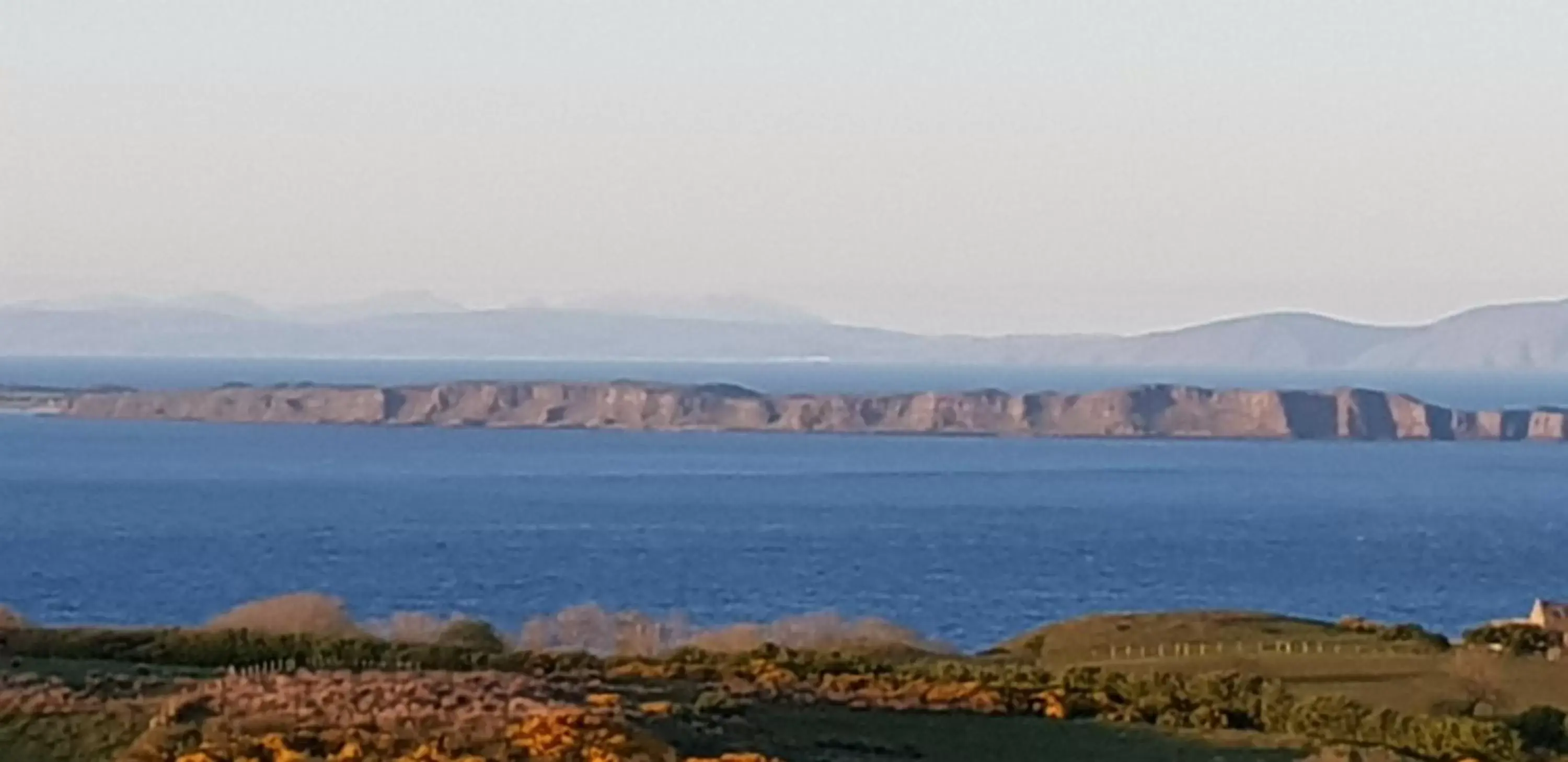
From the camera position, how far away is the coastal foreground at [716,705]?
19188mm

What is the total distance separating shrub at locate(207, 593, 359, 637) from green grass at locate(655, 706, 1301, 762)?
77.8 ft

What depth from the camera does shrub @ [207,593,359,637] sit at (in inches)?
1877

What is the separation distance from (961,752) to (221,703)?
689cm

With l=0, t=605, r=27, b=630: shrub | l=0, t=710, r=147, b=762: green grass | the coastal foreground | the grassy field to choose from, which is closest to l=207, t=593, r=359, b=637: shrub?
l=0, t=605, r=27, b=630: shrub

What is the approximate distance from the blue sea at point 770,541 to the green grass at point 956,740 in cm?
5217

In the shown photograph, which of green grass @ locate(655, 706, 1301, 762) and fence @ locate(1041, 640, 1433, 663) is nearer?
green grass @ locate(655, 706, 1301, 762)

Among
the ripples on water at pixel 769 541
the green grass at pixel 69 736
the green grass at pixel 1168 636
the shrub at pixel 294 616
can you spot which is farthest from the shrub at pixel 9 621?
the ripples on water at pixel 769 541

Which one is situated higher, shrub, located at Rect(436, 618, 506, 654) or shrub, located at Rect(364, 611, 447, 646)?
shrub, located at Rect(436, 618, 506, 654)

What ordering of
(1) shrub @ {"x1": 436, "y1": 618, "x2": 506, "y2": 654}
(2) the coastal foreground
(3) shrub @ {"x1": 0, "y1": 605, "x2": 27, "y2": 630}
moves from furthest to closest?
1. (1) shrub @ {"x1": 436, "y1": 618, "x2": 506, "y2": 654}
2. (3) shrub @ {"x1": 0, "y1": 605, "x2": 27, "y2": 630}
3. (2) the coastal foreground

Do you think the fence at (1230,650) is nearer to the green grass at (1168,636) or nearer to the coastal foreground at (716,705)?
the green grass at (1168,636)

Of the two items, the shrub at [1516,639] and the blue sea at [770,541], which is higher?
the shrub at [1516,639]

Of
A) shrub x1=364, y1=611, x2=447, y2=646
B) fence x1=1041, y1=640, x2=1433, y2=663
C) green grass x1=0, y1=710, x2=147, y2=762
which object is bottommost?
shrub x1=364, y1=611, x2=447, y2=646

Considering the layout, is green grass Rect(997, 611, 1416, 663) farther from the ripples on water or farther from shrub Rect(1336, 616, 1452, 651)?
the ripples on water

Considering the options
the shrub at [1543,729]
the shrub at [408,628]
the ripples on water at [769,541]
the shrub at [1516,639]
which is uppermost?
the shrub at [1543,729]
